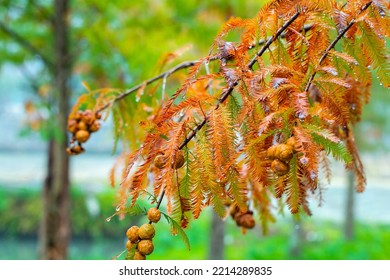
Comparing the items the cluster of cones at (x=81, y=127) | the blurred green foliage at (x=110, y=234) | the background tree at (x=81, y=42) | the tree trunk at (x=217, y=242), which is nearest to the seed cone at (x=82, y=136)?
the cluster of cones at (x=81, y=127)

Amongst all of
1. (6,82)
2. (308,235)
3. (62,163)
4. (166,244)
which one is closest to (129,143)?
(62,163)

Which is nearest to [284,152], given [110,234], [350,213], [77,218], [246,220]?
[246,220]

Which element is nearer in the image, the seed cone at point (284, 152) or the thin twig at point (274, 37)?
the seed cone at point (284, 152)

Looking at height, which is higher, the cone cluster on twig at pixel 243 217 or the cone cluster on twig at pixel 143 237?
the cone cluster on twig at pixel 243 217

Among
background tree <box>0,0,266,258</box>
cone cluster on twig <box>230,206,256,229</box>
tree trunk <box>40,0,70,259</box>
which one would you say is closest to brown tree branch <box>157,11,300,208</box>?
cone cluster on twig <box>230,206,256,229</box>

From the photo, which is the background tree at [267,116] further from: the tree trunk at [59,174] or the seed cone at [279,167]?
the tree trunk at [59,174]

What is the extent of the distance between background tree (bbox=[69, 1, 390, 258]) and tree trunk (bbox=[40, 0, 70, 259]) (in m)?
3.73

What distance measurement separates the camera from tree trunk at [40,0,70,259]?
14.9 feet

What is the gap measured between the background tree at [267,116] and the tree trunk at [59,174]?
3.73m

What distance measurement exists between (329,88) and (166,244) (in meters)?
7.19

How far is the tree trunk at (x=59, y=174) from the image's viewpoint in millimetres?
4547

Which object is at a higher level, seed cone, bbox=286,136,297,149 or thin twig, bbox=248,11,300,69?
thin twig, bbox=248,11,300,69

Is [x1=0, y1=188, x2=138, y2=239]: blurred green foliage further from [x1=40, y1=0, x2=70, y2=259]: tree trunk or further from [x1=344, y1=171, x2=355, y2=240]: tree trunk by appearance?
[x1=40, y1=0, x2=70, y2=259]: tree trunk
